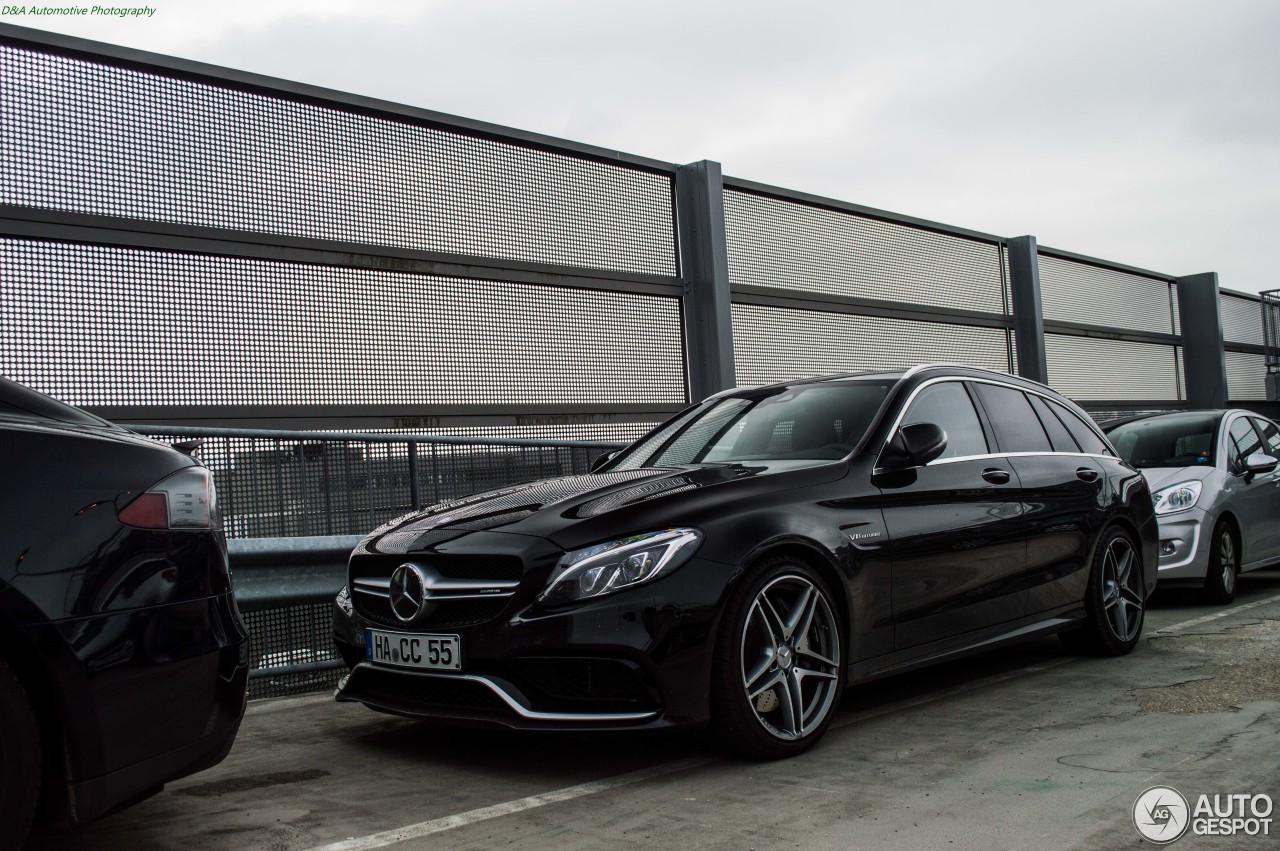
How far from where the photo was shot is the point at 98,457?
288cm

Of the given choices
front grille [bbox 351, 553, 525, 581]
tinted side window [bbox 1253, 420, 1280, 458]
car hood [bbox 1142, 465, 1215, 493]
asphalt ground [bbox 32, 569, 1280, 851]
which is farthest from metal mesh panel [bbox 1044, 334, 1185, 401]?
front grille [bbox 351, 553, 525, 581]

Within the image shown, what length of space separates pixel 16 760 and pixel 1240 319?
18784mm

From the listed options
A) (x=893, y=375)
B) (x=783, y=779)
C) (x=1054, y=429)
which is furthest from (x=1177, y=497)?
(x=783, y=779)

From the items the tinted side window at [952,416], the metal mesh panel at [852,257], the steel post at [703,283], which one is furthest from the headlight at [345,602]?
the metal mesh panel at [852,257]

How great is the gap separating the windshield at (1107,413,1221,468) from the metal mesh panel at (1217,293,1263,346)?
8.44 metres

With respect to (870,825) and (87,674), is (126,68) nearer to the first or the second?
(87,674)

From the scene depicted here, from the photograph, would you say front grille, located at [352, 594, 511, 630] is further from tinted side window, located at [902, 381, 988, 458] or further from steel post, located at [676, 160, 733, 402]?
steel post, located at [676, 160, 733, 402]

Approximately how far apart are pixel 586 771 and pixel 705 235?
5.68m

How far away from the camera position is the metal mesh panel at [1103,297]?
45.2 ft

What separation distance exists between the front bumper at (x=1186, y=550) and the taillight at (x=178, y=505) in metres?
6.86

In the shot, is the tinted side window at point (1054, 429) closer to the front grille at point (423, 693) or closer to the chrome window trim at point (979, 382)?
the chrome window trim at point (979, 382)

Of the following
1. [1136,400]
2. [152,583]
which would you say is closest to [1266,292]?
[1136,400]

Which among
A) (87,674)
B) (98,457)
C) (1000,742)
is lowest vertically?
(1000,742)

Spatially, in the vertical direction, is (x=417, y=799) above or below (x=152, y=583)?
below
